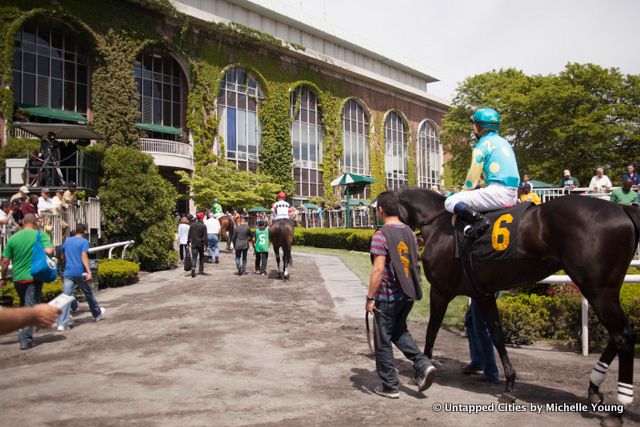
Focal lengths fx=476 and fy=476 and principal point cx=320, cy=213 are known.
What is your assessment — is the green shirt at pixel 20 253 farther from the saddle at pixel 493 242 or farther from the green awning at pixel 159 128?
the green awning at pixel 159 128

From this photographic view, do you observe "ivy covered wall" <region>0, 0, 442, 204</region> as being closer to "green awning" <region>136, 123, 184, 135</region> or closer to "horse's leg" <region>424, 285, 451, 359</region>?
"green awning" <region>136, 123, 184, 135</region>

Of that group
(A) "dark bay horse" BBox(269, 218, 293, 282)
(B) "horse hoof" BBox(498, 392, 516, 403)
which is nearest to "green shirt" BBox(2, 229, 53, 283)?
(A) "dark bay horse" BBox(269, 218, 293, 282)

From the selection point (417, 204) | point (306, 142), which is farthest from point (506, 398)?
point (306, 142)

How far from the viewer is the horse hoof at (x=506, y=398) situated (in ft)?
14.2

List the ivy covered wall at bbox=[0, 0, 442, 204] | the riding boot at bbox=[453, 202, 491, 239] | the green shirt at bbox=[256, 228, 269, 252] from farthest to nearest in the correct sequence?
the ivy covered wall at bbox=[0, 0, 442, 204] → the green shirt at bbox=[256, 228, 269, 252] → the riding boot at bbox=[453, 202, 491, 239]

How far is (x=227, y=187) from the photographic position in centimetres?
3100

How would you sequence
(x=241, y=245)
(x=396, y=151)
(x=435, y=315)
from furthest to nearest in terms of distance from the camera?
(x=396, y=151) < (x=241, y=245) < (x=435, y=315)

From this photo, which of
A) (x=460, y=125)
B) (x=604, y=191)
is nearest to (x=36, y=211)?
(x=604, y=191)

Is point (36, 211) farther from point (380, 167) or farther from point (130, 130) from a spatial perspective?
point (380, 167)

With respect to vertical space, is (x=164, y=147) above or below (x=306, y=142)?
below

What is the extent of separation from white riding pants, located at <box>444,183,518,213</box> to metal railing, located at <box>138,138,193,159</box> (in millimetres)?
28340

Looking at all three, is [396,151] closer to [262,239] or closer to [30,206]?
[262,239]

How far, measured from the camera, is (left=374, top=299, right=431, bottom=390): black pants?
4504 millimetres

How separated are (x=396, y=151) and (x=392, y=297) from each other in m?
49.4
